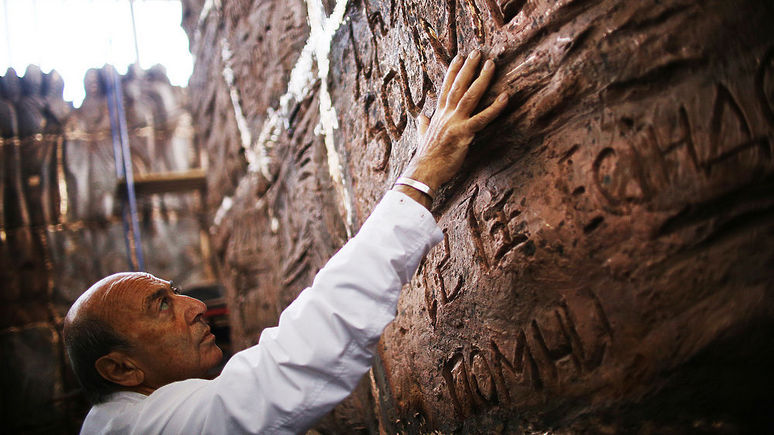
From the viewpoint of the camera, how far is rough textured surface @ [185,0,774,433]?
0.90 m

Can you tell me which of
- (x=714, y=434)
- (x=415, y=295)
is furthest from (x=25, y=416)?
(x=714, y=434)

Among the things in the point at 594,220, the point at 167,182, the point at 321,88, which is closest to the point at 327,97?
the point at 321,88

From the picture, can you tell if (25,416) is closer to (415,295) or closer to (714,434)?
(415,295)

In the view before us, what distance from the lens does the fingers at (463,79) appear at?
1157mm

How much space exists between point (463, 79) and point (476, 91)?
0.18 ft

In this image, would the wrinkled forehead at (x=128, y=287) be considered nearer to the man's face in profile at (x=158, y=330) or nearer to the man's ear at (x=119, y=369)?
the man's face in profile at (x=158, y=330)

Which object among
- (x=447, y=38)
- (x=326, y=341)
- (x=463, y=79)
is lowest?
(x=326, y=341)

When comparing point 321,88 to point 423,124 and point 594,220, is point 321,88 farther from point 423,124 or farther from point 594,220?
point 594,220

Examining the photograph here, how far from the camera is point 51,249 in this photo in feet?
17.2

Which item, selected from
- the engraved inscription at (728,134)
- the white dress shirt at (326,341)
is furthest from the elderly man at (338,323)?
the engraved inscription at (728,134)

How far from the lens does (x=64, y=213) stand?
211 inches

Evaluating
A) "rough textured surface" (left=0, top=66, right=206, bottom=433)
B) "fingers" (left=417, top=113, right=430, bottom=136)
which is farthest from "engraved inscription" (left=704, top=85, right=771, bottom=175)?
"rough textured surface" (left=0, top=66, right=206, bottom=433)

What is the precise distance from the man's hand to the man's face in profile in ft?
2.61

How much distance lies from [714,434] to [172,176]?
5234 mm
